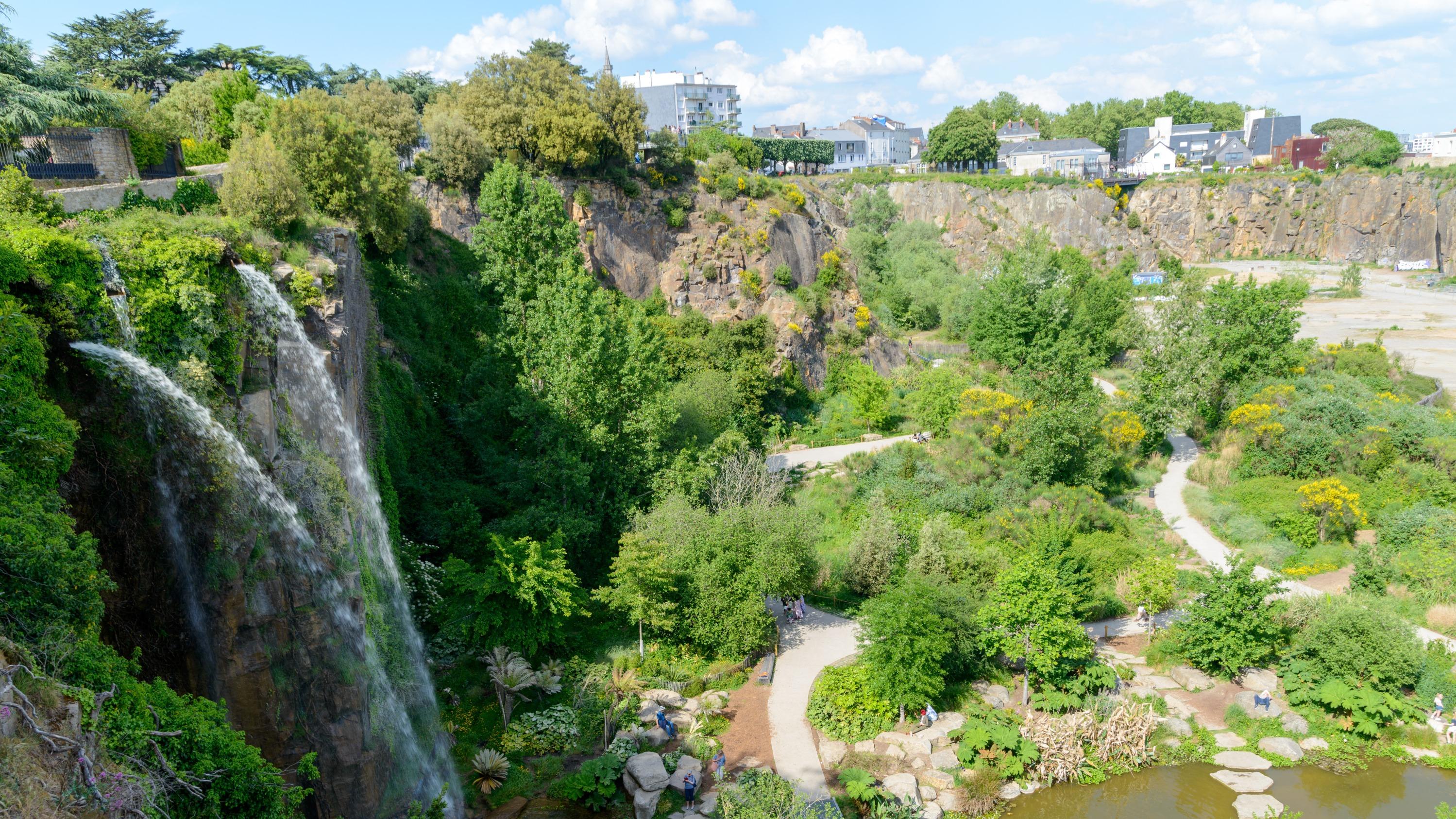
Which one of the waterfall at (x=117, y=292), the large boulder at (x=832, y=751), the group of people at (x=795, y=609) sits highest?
the waterfall at (x=117, y=292)

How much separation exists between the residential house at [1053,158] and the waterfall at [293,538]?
3092 inches

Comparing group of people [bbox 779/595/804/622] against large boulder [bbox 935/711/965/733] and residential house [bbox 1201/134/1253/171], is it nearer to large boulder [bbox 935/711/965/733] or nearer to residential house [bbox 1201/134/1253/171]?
large boulder [bbox 935/711/965/733]

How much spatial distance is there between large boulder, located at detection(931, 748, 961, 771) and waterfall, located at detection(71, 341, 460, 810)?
29.5ft

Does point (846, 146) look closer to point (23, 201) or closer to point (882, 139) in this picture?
point (882, 139)

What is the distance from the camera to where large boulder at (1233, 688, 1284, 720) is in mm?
17641

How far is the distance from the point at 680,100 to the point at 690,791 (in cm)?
8179

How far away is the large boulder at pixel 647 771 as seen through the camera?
14.5m

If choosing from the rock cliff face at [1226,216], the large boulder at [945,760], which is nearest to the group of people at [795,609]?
the large boulder at [945,760]

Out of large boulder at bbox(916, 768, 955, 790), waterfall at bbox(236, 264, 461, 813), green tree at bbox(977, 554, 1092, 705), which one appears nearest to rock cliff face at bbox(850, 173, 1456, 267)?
green tree at bbox(977, 554, 1092, 705)

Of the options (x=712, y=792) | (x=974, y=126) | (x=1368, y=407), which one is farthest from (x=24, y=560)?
(x=974, y=126)

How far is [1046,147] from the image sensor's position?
8219 cm

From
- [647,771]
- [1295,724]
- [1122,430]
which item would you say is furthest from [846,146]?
[647,771]

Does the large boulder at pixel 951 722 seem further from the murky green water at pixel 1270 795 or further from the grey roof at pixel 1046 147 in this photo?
the grey roof at pixel 1046 147

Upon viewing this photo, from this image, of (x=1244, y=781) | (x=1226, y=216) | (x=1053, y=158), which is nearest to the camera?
(x=1244, y=781)
